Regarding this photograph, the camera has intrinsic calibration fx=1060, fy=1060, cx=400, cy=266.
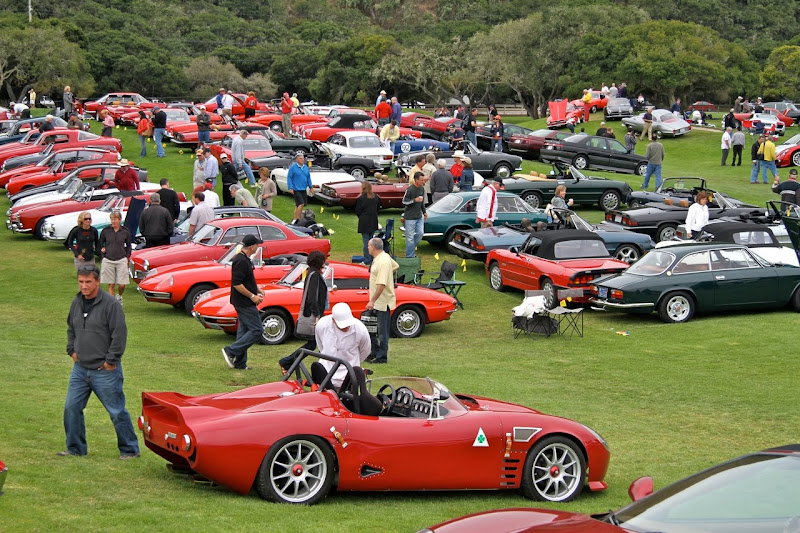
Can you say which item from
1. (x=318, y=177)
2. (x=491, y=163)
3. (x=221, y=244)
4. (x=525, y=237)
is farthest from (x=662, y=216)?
(x=221, y=244)

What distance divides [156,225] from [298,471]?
45.2ft

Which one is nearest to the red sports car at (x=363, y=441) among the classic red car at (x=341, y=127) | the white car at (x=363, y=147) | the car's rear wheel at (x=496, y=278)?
the car's rear wheel at (x=496, y=278)

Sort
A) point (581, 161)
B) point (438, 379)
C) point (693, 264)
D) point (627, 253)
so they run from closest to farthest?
point (438, 379) → point (693, 264) → point (627, 253) → point (581, 161)

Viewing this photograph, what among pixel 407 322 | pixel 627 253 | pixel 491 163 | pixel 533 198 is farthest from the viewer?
pixel 491 163

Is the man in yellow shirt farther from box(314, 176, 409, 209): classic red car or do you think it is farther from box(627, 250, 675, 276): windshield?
box(314, 176, 409, 209): classic red car

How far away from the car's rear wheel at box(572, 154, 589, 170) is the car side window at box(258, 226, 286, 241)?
17.7 meters

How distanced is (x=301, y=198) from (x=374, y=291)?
12067 mm

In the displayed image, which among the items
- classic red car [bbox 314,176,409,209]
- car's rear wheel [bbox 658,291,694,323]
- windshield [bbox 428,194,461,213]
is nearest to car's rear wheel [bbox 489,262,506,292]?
windshield [bbox 428,194,461,213]

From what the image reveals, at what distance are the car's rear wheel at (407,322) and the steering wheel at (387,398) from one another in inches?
308

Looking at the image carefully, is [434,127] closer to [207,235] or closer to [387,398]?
[207,235]

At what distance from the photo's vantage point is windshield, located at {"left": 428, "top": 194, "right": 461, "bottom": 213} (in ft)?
82.0

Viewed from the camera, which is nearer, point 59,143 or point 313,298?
point 313,298

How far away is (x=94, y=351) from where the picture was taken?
900cm

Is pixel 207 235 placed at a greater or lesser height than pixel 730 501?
greater
